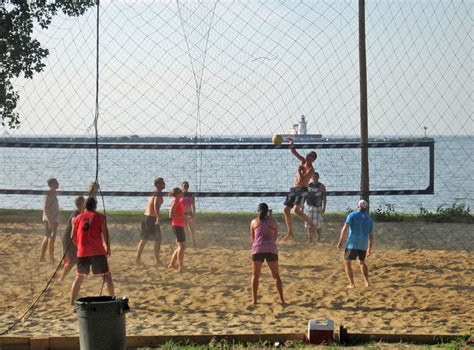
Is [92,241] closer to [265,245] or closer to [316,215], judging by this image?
[265,245]

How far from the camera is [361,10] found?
52.2ft

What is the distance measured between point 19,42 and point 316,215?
23.9 feet

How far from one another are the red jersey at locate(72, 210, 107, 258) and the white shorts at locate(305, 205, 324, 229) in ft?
20.4

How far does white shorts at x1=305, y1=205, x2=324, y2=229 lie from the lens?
53.1ft

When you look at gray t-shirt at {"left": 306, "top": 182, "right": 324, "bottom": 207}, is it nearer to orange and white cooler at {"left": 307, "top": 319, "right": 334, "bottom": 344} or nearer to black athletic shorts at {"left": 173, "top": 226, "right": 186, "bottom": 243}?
black athletic shorts at {"left": 173, "top": 226, "right": 186, "bottom": 243}

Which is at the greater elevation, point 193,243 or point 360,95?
point 360,95

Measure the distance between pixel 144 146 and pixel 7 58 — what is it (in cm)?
193

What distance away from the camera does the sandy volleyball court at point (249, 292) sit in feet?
31.9

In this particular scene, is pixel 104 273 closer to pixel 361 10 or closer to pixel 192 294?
pixel 192 294

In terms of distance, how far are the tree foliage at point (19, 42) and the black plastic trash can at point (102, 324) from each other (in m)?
3.14

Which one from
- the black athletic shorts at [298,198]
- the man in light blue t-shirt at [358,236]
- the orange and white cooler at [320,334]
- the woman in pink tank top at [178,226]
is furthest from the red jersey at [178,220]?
the orange and white cooler at [320,334]

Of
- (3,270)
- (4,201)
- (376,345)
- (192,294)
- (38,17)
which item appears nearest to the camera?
(376,345)

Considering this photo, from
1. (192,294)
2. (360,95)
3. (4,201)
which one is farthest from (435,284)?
(4,201)

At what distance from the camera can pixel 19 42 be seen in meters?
10.6
